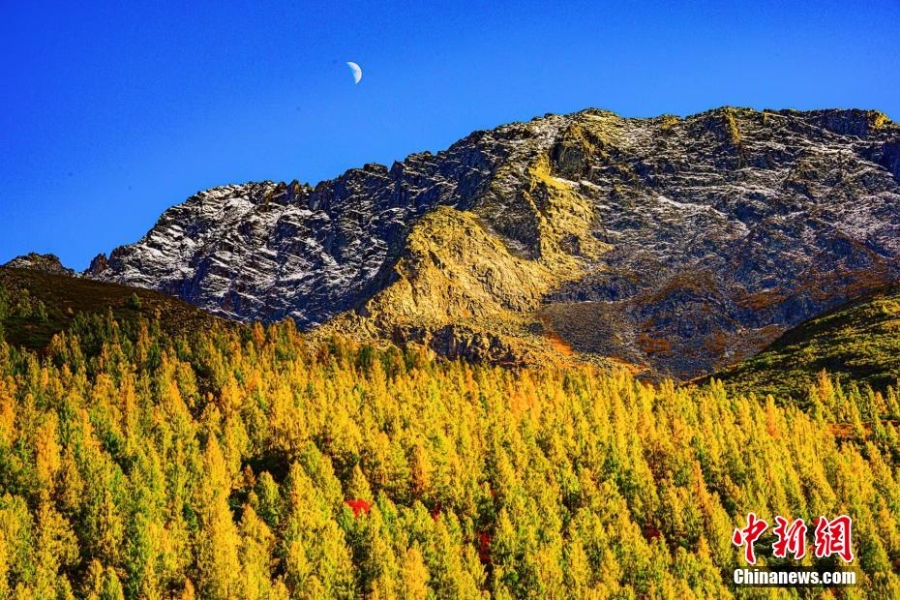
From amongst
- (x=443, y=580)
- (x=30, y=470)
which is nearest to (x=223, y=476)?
(x=30, y=470)

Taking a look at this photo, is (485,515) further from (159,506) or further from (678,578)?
(159,506)

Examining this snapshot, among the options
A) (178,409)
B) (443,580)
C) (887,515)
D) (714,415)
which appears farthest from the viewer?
(714,415)

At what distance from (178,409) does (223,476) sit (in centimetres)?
2619

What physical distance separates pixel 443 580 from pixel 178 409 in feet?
204

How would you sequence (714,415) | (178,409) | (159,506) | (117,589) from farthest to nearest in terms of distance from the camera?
(714,415)
(178,409)
(159,506)
(117,589)

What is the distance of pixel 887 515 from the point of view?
444 feet

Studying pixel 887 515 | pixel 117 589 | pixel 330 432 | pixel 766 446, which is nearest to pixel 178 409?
pixel 330 432

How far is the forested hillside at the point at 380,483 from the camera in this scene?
117750 millimetres

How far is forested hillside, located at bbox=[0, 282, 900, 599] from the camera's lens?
117750mm

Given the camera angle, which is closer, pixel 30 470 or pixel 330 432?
pixel 30 470

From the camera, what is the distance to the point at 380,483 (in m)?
150

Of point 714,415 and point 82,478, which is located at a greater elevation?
point 714,415

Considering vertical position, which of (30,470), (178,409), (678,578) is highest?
(178,409)

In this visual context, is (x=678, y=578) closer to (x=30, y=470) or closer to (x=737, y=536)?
(x=737, y=536)
